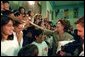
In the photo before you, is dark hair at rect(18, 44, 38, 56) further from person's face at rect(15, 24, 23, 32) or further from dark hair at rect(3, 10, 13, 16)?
dark hair at rect(3, 10, 13, 16)

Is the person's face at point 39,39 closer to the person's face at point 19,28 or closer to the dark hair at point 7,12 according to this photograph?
the person's face at point 19,28

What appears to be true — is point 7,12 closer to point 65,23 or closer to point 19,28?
→ point 19,28

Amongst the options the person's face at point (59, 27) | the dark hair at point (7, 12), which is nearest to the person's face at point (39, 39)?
the person's face at point (59, 27)

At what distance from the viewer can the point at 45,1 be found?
402 centimetres

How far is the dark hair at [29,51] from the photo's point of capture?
398 centimetres

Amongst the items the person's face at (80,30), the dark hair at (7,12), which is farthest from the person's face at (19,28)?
the person's face at (80,30)

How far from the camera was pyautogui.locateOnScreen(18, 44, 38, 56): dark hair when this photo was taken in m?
3.98

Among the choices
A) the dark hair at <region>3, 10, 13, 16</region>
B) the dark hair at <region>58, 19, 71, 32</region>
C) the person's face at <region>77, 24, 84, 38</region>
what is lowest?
the person's face at <region>77, 24, 84, 38</region>

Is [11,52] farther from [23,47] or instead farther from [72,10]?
[72,10]

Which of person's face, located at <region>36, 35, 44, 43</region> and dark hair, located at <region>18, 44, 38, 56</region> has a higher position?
person's face, located at <region>36, 35, 44, 43</region>

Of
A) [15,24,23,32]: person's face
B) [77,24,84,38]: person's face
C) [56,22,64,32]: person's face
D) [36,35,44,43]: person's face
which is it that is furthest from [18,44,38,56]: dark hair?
[77,24,84,38]: person's face

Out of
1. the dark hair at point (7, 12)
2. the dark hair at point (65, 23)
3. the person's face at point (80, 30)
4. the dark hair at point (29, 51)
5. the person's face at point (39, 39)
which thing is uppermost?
the dark hair at point (7, 12)

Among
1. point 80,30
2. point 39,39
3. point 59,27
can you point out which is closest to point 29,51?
point 39,39

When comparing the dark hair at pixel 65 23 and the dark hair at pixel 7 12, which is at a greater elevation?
the dark hair at pixel 7 12
